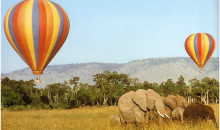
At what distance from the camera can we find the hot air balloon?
56594 mm

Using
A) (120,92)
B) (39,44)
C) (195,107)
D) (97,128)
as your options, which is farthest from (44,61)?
(120,92)

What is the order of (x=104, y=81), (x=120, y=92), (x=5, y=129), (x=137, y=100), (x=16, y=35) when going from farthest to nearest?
(x=104, y=81)
(x=120, y=92)
(x=16, y=35)
(x=5, y=129)
(x=137, y=100)

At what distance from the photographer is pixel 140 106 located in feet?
62.3

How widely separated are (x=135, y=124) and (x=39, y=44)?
54.2ft

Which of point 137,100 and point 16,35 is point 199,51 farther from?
point 137,100

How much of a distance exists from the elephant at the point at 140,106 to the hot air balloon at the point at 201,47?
38955 millimetres

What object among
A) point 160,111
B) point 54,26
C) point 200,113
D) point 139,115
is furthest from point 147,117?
point 54,26

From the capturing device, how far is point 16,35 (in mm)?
32812

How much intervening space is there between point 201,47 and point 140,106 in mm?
39764

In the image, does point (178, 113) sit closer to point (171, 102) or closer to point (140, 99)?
point (171, 102)

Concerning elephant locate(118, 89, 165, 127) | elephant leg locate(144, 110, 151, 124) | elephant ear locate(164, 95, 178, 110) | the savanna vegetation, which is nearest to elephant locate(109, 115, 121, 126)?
elephant locate(118, 89, 165, 127)

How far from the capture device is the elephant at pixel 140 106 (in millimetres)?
18688

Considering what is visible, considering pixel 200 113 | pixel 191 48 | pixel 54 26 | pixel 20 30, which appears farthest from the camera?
pixel 191 48

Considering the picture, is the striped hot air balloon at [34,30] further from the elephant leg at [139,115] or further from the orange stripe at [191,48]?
the orange stripe at [191,48]
